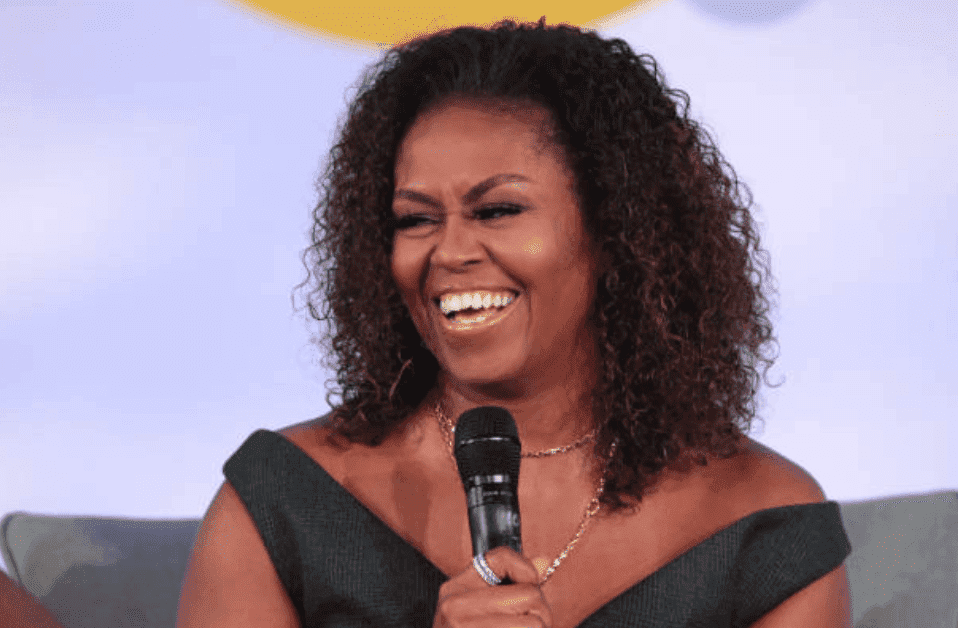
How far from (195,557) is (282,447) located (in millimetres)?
187

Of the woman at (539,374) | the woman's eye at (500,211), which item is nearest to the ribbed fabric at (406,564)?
the woman at (539,374)

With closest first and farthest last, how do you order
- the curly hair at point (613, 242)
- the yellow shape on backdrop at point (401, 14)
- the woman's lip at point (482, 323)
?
the woman's lip at point (482, 323)
the curly hair at point (613, 242)
the yellow shape on backdrop at point (401, 14)

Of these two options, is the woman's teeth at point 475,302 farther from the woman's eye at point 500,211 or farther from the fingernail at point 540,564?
the fingernail at point 540,564

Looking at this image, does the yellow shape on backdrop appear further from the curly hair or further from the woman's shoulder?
the woman's shoulder

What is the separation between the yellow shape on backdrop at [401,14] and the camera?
2400mm

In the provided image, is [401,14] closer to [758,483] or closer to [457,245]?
[457,245]

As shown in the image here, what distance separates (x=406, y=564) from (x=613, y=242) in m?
0.51

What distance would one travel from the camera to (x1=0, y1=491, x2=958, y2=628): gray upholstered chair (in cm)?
204

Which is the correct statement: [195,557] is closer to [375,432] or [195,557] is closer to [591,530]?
[375,432]

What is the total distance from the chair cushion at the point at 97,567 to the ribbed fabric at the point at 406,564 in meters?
0.39

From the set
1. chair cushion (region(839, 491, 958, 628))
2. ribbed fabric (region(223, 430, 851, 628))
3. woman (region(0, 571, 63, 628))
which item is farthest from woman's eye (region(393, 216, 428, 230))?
chair cushion (region(839, 491, 958, 628))

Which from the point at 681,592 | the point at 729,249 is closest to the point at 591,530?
the point at 681,592

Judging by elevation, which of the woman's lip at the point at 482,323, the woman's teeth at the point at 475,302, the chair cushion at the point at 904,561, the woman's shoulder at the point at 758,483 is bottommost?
the chair cushion at the point at 904,561

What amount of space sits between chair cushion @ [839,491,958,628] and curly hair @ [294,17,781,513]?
0.33 metres
